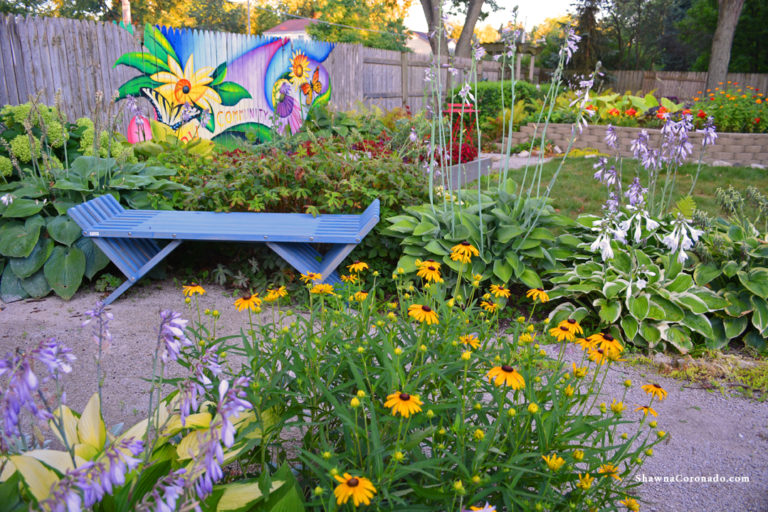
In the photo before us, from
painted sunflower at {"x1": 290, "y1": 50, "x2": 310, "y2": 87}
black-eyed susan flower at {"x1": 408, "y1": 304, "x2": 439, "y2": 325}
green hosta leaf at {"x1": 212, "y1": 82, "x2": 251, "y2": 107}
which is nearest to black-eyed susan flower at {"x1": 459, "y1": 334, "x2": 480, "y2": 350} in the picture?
black-eyed susan flower at {"x1": 408, "y1": 304, "x2": 439, "y2": 325}

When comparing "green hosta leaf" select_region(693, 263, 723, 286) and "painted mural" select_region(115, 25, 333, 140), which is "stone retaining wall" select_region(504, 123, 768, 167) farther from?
"painted mural" select_region(115, 25, 333, 140)

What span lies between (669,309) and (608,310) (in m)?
0.37

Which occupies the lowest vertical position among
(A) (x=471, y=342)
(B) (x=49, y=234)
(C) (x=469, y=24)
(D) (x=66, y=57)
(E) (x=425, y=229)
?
(B) (x=49, y=234)

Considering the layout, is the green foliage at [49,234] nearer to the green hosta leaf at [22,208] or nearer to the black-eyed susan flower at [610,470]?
the green hosta leaf at [22,208]

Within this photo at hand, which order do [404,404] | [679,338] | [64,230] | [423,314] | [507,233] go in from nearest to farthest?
[404,404] → [423,314] → [679,338] → [507,233] → [64,230]

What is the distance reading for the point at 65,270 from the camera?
4.11 m

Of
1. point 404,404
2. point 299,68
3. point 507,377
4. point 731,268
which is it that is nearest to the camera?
point 404,404

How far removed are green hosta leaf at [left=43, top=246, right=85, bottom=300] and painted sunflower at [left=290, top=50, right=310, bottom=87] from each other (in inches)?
287

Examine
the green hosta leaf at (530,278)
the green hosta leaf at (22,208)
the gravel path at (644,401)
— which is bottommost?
the gravel path at (644,401)

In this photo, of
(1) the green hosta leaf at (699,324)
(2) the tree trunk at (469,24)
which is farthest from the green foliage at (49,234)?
(2) the tree trunk at (469,24)

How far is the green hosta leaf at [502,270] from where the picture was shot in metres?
3.72

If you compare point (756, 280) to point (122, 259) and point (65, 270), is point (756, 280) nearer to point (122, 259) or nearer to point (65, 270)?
point (122, 259)

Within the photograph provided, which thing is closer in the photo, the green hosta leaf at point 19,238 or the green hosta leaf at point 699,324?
the green hosta leaf at point 699,324

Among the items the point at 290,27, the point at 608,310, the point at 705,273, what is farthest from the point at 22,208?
the point at 290,27
